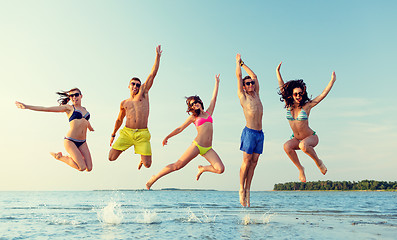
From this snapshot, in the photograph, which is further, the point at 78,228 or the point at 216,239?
the point at 78,228

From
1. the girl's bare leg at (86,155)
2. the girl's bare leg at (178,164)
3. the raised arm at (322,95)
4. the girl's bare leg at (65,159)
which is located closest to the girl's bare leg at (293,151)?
the raised arm at (322,95)

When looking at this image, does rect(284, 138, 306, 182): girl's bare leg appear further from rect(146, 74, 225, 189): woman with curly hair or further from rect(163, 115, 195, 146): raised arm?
rect(163, 115, 195, 146): raised arm

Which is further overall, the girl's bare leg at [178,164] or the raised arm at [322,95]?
the girl's bare leg at [178,164]

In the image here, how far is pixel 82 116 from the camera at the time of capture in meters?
11.7

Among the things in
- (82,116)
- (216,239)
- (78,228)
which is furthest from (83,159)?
(78,228)

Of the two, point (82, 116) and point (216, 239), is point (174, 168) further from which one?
point (216, 239)

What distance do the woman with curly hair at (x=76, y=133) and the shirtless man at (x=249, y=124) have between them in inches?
186

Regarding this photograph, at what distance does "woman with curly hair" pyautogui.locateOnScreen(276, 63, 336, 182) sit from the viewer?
11.1 m

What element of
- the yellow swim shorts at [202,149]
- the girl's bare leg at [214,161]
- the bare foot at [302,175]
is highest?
the yellow swim shorts at [202,149]

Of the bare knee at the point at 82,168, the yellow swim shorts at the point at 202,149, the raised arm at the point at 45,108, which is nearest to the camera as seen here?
the raised arm at the point at 45,108

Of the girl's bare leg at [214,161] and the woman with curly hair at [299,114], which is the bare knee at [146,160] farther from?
the woman with curly hair at [299,114]

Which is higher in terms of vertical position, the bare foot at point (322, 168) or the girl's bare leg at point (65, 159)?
the girl's bare leg at point (65, 159)

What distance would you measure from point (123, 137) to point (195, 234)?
29.1 ft

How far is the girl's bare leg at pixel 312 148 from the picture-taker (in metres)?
11.0
